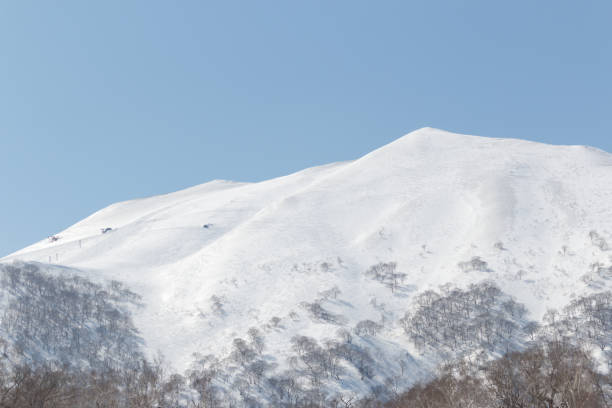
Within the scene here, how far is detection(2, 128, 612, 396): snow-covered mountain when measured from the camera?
120500 millimetres

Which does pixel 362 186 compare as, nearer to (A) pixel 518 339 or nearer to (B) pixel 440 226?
(B) pixel 440 226

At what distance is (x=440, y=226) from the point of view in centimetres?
15712

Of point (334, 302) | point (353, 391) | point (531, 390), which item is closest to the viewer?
point (531, 390)

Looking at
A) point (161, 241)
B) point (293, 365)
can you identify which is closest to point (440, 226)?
point (293, 365)

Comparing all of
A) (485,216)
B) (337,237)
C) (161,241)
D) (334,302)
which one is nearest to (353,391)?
(334,302)

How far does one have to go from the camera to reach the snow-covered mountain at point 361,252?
12050 centimetres

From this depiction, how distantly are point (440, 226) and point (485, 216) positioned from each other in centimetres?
1284

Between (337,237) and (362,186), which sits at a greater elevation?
(362,186)

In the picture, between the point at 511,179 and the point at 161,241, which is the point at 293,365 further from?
the point at 511,179

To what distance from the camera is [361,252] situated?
5851 inches

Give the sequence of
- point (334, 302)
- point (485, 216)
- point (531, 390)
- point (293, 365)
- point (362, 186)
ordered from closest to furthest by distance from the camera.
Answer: point (531, 390)
point (293, 365)
point (334, 302)
point (485, 216)
point (362, 186)

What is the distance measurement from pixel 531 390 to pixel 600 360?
259ft

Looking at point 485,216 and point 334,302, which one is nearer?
point 334,302

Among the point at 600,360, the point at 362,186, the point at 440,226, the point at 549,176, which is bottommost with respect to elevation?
the point at 600,360
